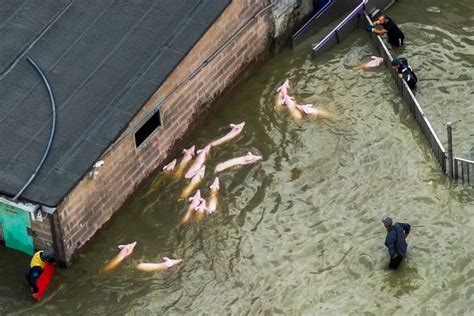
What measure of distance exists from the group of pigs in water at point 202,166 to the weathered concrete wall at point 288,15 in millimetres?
1679

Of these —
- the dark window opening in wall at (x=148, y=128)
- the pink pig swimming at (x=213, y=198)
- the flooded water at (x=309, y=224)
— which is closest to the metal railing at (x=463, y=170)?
the flooded water at (x=309, y=224)

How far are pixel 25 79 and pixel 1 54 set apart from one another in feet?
3.42

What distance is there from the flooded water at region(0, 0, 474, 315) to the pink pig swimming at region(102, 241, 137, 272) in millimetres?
157

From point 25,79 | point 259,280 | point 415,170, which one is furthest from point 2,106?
point 415,170

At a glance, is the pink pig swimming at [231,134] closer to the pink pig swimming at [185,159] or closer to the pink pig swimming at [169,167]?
the pink pig swimming at [185,159]

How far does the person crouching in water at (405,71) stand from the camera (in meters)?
28.3

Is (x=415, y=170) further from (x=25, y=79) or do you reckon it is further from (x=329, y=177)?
(x=25, y=79)

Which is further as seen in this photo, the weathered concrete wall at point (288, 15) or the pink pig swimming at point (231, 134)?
the weathered concrete wall at point (288, 15)

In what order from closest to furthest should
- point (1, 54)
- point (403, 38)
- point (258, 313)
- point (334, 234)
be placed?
point (258, 313), point (334, 234), point (1, 54), point (403, 38)

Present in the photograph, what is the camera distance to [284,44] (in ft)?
101

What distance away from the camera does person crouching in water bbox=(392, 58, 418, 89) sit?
28297mm

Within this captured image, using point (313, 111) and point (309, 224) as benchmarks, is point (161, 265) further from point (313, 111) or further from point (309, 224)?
point (313, 111)

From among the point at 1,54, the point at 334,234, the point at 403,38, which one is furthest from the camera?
the point at 403,38

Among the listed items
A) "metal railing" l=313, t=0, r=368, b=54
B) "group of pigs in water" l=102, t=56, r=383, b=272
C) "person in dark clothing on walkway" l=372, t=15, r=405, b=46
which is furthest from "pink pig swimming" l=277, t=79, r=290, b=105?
"person in dark clothing on walkway" l=372, t=15, r=405, b=46
